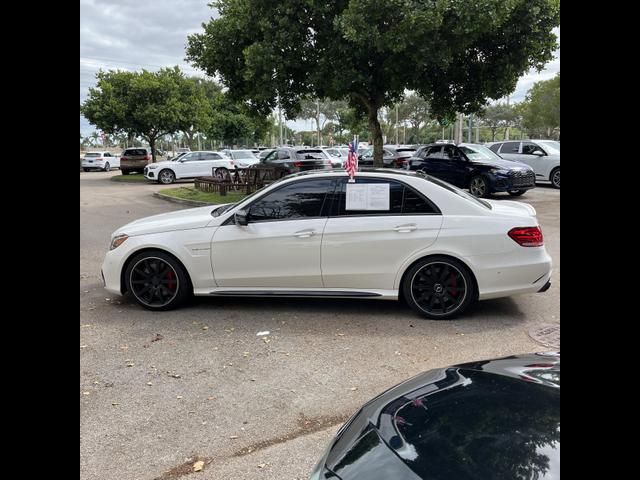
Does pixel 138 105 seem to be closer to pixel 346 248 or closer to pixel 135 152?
pixel 135 152

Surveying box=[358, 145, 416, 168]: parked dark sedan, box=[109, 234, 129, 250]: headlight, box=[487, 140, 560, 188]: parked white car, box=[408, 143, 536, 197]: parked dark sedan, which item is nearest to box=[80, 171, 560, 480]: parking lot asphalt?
box=[109, 234, 129, 250]: headlight

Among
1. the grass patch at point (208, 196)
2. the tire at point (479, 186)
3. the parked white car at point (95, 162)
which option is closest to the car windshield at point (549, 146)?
the tire at point (479, 186)

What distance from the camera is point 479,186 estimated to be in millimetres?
16625

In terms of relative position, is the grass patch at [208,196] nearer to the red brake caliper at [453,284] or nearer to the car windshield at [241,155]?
the red brake caliper at [453,284]

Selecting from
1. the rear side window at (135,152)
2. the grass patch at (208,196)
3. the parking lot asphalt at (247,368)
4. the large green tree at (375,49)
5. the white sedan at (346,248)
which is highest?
the large green tree at (375,49)

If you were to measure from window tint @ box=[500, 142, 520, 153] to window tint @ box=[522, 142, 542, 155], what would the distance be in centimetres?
27

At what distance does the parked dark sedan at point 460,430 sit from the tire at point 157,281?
3.95 metres

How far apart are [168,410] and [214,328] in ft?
5.64

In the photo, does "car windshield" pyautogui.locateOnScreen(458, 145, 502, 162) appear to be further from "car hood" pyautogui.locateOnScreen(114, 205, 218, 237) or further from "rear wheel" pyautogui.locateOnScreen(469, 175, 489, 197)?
"car hood" pyautogui.locateOnScreen(114, 205, 218, 237)

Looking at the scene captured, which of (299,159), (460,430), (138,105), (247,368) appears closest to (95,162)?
(138,105)

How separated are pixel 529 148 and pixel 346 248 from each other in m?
16.8

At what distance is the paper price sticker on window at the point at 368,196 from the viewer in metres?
5.93

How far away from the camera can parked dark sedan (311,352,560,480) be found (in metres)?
1.89
